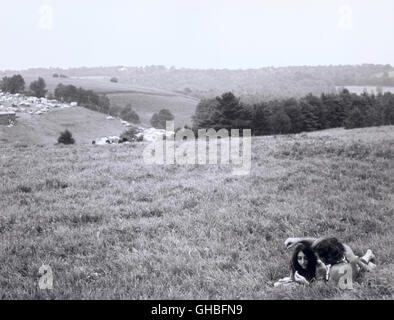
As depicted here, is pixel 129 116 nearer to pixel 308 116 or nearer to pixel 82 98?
pixel 82 98

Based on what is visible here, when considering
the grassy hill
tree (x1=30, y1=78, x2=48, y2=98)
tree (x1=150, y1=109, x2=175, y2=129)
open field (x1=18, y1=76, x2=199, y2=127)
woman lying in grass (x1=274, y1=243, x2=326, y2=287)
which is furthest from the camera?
open field (x1=18, y1=76, x2=199, y2=127)

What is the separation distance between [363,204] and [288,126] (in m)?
73.0

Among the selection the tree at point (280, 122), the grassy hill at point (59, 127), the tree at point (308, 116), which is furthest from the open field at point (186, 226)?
Result: the tree at point (308, 116)

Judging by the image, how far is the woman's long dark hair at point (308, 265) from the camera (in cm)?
562

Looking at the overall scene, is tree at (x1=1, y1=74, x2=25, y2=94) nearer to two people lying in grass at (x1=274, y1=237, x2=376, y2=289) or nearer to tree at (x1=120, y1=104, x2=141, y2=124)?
tree at (x1=120, y1=104, x2=141, y2=124)

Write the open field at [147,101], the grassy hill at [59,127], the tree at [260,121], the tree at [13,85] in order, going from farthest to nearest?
the open field at [147,101]
the tree at [13,85]
the grassy hill at [59,127]
the tree at [260,121]

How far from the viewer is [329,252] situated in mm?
5680

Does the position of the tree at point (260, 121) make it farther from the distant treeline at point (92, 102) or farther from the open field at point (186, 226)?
the distant treeline at point (92, 102)

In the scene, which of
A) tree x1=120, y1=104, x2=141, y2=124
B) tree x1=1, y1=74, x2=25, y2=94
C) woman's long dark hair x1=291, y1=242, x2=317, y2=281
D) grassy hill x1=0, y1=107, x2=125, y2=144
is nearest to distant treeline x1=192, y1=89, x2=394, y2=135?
grassy hill x1=0, y1=107, x2=125, y2=144

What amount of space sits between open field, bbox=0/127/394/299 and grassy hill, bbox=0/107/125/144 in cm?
6927

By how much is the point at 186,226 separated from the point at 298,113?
78.6 m

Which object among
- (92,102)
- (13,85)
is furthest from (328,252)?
(13,85)

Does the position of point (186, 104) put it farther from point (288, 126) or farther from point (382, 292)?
point (382, 292)

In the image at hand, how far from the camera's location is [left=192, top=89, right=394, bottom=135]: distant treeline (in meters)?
72.9
